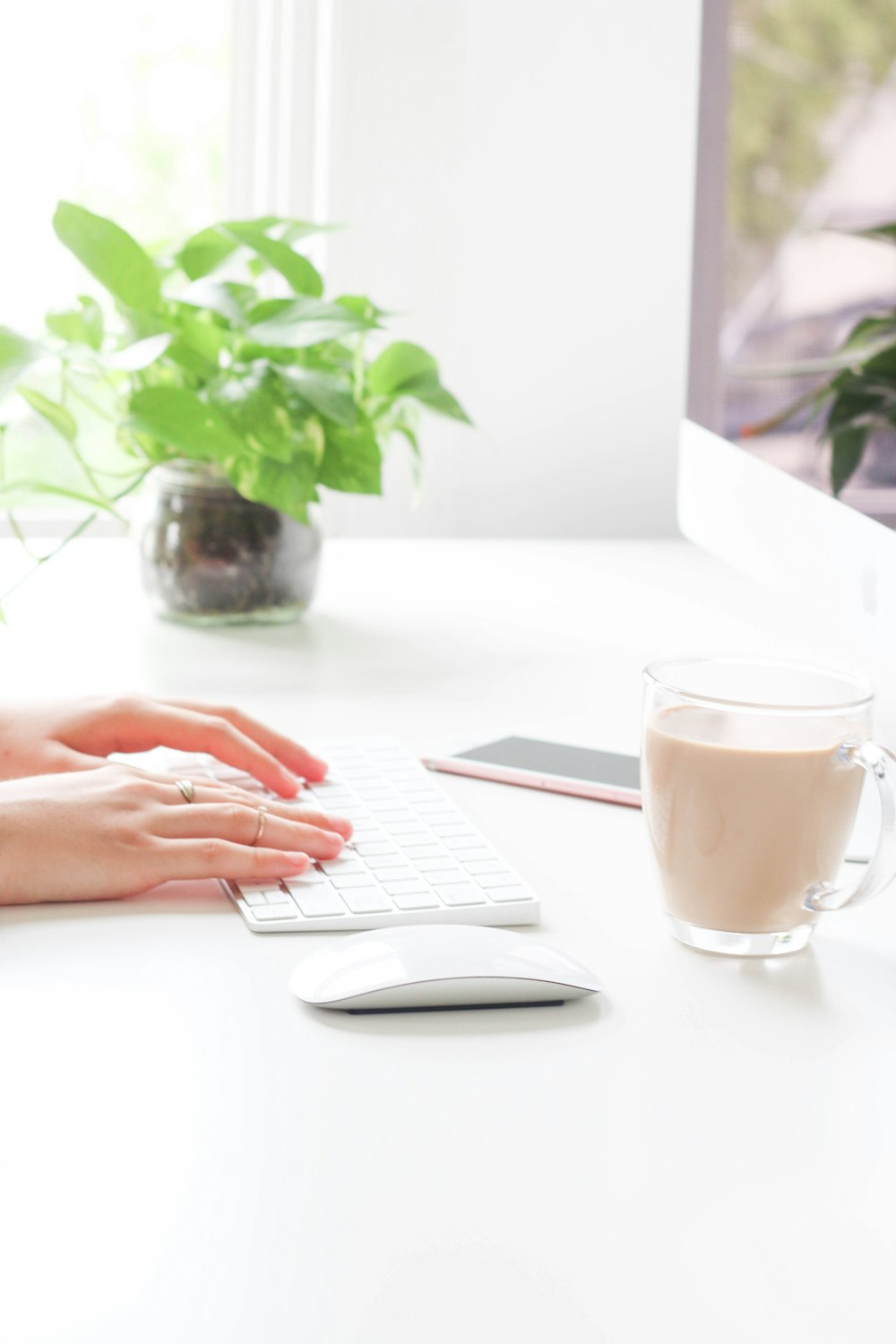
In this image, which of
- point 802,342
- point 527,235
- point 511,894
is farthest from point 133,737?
point 527,235

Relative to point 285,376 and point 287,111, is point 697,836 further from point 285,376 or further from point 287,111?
point 287,111

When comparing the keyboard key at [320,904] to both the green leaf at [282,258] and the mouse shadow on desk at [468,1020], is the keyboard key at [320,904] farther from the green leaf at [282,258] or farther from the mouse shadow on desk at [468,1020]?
the green leaf at [282,258]

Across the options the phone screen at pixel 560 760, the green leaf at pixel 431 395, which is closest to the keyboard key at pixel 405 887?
the phone screen at pixel 560 760

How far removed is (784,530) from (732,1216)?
1.86 ft

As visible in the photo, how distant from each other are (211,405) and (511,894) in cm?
62

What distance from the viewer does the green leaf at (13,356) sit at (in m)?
1.08

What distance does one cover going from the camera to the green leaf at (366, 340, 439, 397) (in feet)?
4.19

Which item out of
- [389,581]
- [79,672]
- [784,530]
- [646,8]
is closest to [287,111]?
[646,8]

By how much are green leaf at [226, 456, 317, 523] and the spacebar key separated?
1.74 feet

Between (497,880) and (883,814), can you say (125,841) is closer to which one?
(497,880)

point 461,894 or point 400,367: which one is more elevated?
point 400,367

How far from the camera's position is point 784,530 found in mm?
954

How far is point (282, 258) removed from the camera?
48.0 inches

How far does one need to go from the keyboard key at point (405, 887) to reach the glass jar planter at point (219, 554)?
598mm
